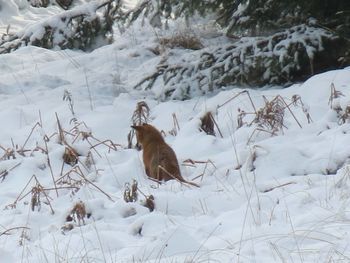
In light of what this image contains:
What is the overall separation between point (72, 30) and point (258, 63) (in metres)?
3.25

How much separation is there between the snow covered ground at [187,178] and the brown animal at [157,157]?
0.28 ft

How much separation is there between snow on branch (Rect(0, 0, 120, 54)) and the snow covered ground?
4.97ft

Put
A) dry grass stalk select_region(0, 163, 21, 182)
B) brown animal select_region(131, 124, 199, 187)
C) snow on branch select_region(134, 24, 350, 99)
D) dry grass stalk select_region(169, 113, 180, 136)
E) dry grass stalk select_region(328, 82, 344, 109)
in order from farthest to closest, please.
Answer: snow on branch select_region(134, 24, 350, 99) → dry grass stalk select_region(169, 113, 180, 136) → dry grass stalk select_region(328, 82, 344, 109) → dry grass stalk select_region(0, 163, 21, 182) → brown animal select_region(131, 124, 199, 187)

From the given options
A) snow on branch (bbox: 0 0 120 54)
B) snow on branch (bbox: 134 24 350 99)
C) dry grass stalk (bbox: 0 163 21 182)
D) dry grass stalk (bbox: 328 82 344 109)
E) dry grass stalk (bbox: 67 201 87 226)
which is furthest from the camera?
snow on branch (bbox: 0 0 120 54)

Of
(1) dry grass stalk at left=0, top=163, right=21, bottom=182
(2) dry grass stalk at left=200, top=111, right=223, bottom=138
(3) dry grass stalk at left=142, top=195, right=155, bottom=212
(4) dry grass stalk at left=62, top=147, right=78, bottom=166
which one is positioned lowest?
(1) dry grass stalk at left=0, top=163, right=21, bottom=182

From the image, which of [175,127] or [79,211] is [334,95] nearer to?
[175,127]

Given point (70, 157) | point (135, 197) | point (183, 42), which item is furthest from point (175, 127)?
point (183, 42)

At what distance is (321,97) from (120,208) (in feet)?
8.58

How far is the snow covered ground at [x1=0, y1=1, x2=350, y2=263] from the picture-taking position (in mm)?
3402

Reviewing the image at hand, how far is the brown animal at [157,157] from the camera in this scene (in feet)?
15.8

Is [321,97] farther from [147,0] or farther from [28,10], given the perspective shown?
[28,10]

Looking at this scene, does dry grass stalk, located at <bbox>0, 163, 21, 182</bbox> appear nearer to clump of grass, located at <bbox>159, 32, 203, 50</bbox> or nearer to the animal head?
the animal head

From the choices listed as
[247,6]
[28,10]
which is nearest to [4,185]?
[247,6]

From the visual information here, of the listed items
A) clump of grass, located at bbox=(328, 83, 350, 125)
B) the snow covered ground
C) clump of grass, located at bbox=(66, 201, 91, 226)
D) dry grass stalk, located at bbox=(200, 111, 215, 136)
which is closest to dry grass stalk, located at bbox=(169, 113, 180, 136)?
the snow covered ground
